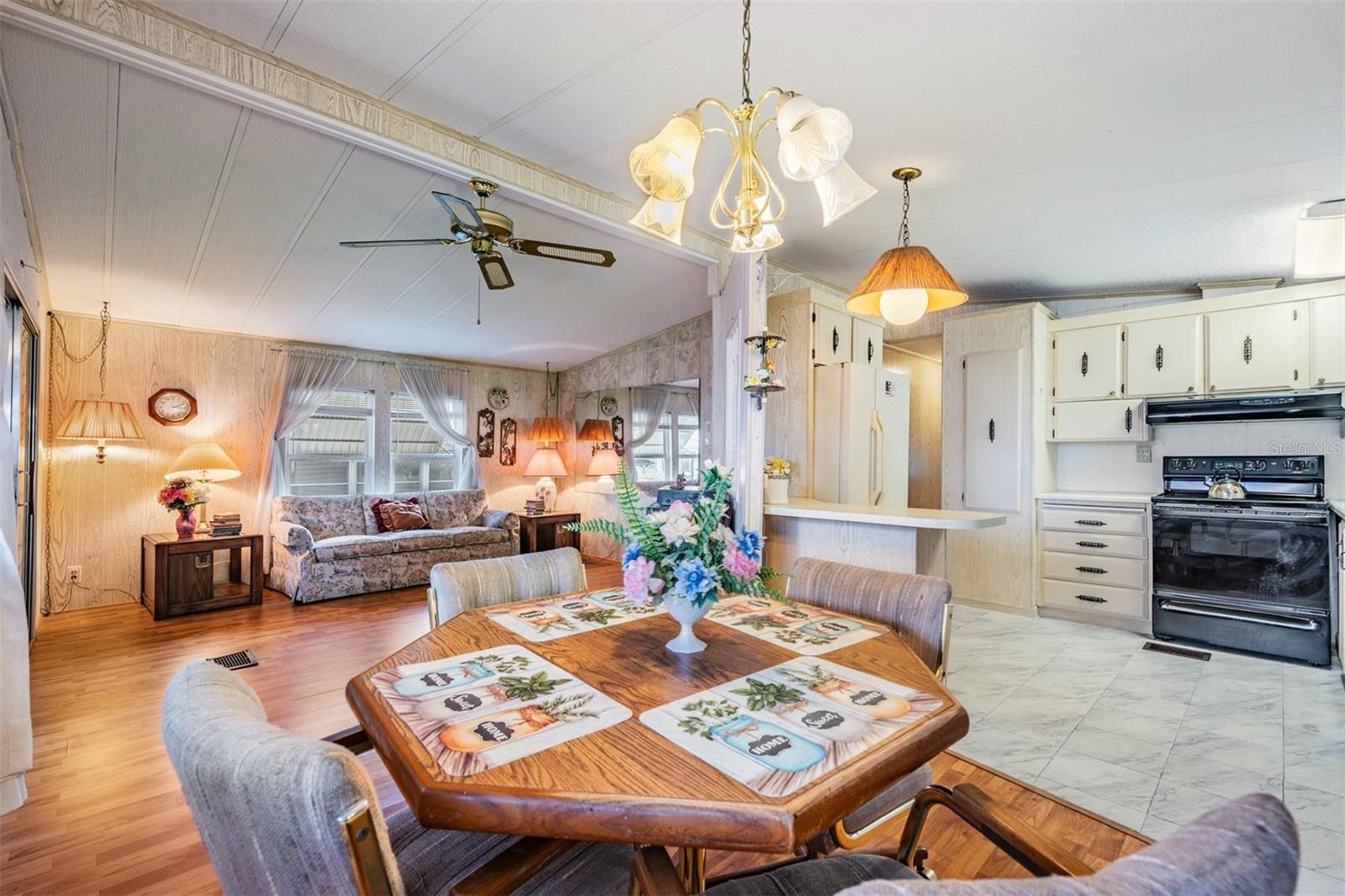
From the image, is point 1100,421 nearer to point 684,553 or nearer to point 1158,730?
point 1158,730

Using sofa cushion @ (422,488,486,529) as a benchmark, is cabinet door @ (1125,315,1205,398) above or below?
above

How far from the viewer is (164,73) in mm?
1920

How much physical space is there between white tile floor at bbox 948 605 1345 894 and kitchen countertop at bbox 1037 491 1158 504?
2.99 ft

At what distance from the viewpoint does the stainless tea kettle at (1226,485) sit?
3705 mm

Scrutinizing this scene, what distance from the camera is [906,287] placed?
88.8 inches

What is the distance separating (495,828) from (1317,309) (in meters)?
5.06

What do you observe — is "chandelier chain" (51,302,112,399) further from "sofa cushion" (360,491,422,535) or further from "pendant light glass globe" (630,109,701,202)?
"pendant light glass globe" (630,109,701,202)

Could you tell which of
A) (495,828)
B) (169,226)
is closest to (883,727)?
(495,828)

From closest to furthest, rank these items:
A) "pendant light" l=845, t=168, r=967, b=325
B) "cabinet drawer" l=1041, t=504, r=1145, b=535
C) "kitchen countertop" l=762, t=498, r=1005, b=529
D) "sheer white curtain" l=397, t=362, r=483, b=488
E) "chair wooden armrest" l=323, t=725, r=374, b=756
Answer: "chair wooden armrest" l=323, t=725, r=374, b=756 → "pendant light" l=845, t=168, r=967, b=325 → "kitchen countertop" l=762, t=498, r=1005, b=529 → "cabinet drawer" l=1041, t=504, r=1145, b=535 → "sheer white curtain" l=397, t=362, r=483, b=488

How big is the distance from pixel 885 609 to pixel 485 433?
5.82 meters

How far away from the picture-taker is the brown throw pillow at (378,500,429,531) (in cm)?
571

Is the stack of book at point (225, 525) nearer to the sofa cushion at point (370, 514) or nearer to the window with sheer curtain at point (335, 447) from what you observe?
the window with sheer curtain at point (335, 447)

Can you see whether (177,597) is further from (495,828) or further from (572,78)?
(495,828)

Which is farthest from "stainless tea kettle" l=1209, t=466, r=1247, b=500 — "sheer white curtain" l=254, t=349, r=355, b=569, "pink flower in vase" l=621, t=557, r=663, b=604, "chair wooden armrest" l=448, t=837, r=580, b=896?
"sheer white curtain" l=254, t=349, r=355, b=569
